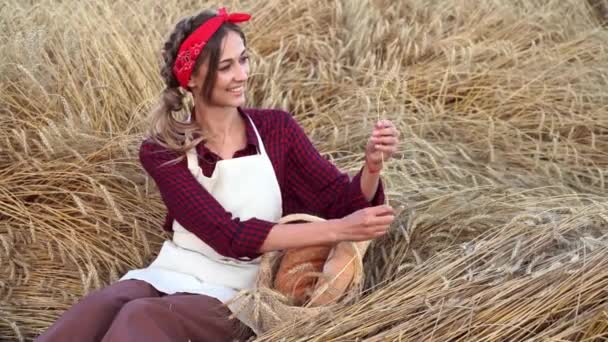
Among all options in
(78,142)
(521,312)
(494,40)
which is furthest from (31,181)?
(494,40)

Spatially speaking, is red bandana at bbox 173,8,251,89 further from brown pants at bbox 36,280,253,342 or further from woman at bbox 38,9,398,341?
brown pants at bbox 36,280,253,342

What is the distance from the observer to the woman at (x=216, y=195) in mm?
2463

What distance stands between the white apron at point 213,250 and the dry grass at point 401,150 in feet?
0.97

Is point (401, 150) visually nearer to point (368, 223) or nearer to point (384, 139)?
point (384, 139)

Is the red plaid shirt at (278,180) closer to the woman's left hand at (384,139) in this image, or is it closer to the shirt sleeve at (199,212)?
the shirt sleeve at (199,212)

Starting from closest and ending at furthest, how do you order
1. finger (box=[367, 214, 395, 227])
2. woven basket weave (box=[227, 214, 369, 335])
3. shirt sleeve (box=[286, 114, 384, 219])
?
finger (box=[367, 214, 395, 227]) → woven basket weave (box=[227, 214, 369, 335]) → shirt sleeve (box=[286, 114, 384, 219])

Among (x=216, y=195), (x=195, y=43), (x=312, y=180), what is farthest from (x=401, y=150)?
(x=195, y=43)

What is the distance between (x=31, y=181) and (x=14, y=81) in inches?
22.6

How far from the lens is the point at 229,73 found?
8.71 ft

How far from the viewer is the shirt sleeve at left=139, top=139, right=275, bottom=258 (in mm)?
2520

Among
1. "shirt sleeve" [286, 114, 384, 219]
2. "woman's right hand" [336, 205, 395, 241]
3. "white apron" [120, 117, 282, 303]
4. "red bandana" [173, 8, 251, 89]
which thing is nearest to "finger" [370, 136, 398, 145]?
"woman's right hand" [336, 205, 395, 241]

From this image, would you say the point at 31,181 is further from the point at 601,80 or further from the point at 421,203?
the point at 601,80

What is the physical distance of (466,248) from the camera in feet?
8.53

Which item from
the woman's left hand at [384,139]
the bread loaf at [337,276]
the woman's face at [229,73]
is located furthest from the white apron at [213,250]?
the woman's left hand at [384,139]
